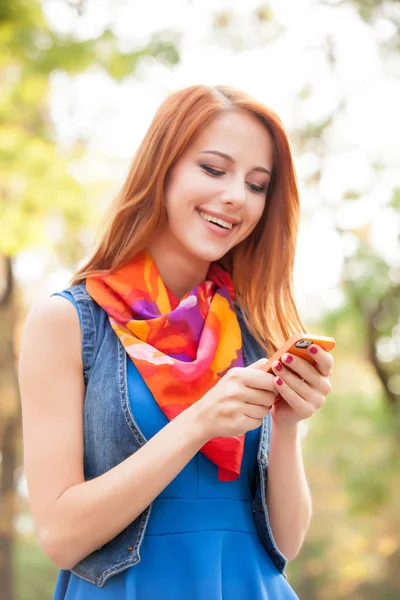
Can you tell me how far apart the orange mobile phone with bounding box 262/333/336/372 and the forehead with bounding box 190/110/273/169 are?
613 millimetres

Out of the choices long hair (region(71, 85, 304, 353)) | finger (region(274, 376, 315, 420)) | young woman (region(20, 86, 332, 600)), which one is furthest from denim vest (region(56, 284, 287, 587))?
finger (region(274, 376, 315, 420))

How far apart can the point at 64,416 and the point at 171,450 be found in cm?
30

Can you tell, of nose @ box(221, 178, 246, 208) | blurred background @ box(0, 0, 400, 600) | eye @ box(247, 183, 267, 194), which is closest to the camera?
nose @ box(221, 178, 246, 208)

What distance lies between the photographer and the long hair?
2123mm

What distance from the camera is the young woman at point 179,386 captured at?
5.71 feet

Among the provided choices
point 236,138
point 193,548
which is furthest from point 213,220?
point 193,548

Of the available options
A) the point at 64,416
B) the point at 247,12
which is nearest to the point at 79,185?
the point at 247,12

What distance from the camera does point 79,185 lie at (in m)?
7.04

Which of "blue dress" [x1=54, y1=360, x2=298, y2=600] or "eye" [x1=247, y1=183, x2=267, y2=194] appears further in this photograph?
"eye" [x1=247, y1=183, x2=267, y2=194]

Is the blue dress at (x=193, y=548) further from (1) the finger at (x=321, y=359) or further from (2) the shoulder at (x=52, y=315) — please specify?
(1) the finger at (x=321, y=359)

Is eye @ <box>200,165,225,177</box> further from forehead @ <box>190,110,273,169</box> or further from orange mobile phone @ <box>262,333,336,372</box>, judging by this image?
orange mobile phone @ <box>262,333,336,372</box>

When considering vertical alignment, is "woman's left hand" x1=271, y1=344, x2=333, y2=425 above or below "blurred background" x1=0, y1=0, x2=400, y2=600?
below

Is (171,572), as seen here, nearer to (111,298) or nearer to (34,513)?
(34,513)

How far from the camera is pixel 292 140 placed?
778 centimetres
